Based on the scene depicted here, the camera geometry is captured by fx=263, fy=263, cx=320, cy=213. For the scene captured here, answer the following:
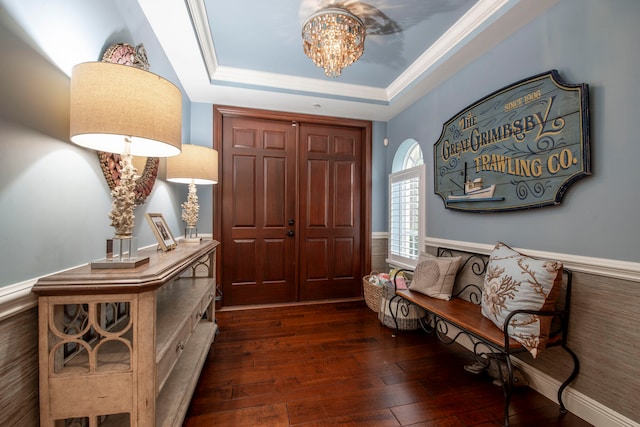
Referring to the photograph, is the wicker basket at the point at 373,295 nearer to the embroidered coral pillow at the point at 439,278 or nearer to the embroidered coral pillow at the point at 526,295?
the embroidered coral pillow at the point at 439,278

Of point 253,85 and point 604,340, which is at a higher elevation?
point 253,85

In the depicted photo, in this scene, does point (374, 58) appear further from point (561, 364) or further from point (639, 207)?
point (561, 364)

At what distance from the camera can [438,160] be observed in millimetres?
2650

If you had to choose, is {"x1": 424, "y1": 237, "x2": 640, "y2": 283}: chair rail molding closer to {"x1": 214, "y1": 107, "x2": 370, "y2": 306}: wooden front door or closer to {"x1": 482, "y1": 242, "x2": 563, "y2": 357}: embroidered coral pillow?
{"x1": 482, "y1": 242, "x2": 563, "y2": 357}: embroidered coral pillow

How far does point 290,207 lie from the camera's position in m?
3.44

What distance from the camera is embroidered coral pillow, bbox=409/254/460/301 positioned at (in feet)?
7.37

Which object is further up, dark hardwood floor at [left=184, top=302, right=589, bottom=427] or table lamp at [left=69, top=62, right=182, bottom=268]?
table lamp at [left=69, top=62, right=182, bottom=268]

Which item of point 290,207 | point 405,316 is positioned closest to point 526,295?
Answer: point 405,316

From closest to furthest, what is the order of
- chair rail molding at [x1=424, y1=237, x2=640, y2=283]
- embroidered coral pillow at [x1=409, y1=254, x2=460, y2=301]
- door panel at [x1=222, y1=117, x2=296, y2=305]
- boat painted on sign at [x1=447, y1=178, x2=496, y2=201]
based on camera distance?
chair rail molding at [x1=424, y1=237, x2=640, y2=283]
boat painted on sign at [x1=447, y1=178, x2=496, y2=201]
embroidered coral pillow at [x1=409, y1=254, x2=460, y2=301]
door panel at [x1=222, y1=117, x2=296, y2=305]

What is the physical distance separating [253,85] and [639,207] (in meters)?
3.07

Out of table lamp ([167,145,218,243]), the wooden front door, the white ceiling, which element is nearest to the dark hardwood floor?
the wooden front door

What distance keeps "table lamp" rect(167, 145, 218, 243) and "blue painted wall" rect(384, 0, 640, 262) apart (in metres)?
2.33

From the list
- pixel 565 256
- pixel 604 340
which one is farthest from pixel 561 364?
pixel 565 256

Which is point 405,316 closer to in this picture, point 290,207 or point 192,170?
point 290,207
